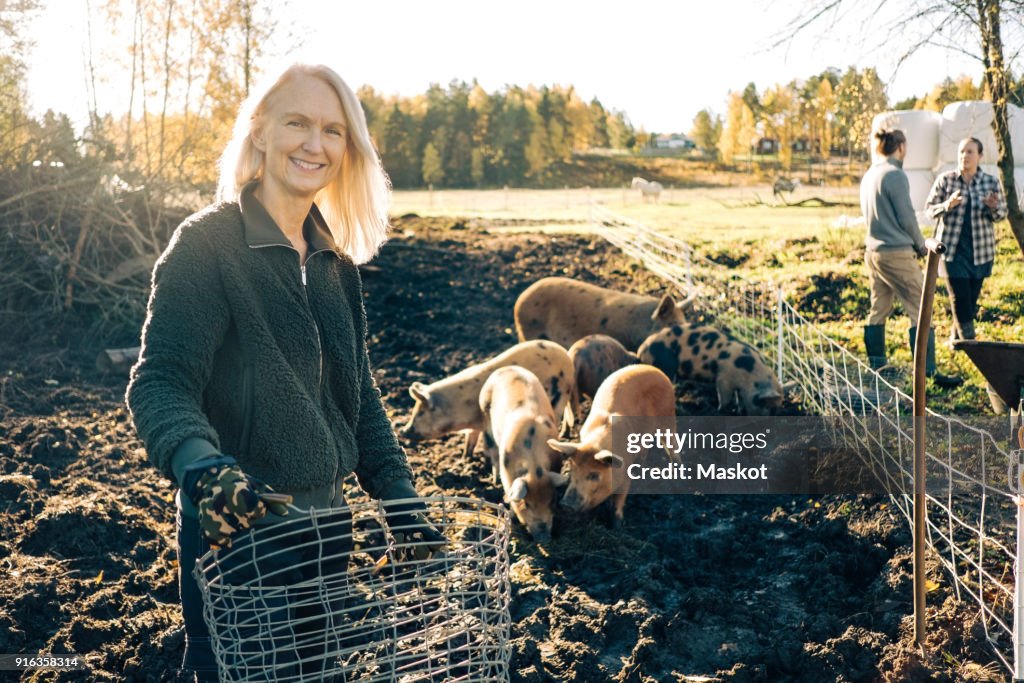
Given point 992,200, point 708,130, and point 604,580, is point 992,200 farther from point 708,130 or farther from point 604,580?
point 708,130

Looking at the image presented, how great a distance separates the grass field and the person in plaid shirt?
0.79 meters

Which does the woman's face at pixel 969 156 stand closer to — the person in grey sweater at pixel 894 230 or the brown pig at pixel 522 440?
the person in grey sweater at pixel 894 230

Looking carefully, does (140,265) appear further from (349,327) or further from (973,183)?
(349,327)

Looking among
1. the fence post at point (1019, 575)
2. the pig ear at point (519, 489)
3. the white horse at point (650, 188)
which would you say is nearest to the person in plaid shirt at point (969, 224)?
the pig ear at point (519, 489)

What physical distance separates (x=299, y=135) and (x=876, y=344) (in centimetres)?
708

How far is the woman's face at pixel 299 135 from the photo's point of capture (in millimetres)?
2533

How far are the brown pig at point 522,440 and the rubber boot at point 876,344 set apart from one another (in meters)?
3.09

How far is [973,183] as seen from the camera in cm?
809

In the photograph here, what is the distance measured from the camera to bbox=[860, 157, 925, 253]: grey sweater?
26.0 feet

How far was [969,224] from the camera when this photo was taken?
26.6ft

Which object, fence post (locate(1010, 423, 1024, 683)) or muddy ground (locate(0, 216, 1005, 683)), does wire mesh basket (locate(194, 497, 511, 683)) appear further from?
muddy ground (locate(0, 216, 1005, 683))

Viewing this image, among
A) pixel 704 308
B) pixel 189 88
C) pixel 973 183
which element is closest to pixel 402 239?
pixel 189 88

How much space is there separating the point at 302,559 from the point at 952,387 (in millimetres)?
Answer: 6819

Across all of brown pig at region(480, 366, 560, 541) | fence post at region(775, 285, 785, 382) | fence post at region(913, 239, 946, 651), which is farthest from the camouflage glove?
fence post at region(775, 285, 785, 382)
